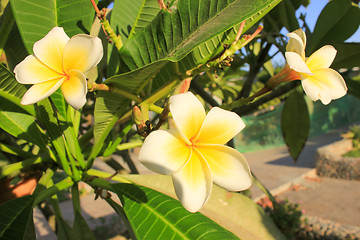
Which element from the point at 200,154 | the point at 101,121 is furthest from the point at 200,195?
the point at 101,121

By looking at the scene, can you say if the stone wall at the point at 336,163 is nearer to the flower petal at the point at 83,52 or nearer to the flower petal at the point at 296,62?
the flower petal at the point at 296,62

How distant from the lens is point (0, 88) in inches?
23.5

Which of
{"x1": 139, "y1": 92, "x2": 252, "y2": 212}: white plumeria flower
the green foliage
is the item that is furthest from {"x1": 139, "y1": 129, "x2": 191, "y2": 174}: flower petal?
the green foliage

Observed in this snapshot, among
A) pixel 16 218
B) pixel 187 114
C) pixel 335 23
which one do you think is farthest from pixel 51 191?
pixel 335 23

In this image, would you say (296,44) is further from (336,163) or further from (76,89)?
(336,163)

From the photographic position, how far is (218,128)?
1.34 feet

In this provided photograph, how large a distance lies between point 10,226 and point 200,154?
41 cm

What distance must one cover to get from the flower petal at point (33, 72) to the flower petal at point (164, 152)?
188mm

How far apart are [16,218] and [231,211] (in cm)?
49

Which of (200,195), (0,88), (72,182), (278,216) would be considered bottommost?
(278,216)

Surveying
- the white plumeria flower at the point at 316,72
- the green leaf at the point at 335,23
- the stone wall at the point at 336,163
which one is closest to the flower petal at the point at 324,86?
the white plumeria flower at the point at 316,72

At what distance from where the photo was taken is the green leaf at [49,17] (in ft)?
1.84

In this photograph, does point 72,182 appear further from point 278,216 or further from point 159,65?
point 278,216

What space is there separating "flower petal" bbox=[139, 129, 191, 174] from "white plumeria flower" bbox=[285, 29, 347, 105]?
183mm
